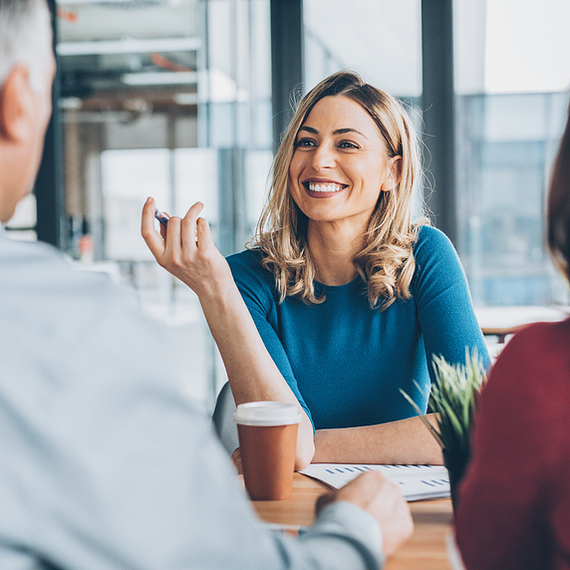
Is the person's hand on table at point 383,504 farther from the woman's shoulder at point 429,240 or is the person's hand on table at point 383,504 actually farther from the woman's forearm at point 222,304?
the woman's shoulder at point 429,240

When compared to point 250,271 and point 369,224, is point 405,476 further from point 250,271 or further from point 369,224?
point 369,224

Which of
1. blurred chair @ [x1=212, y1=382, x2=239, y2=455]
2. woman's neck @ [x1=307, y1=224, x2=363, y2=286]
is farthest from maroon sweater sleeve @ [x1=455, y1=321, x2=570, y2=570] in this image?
woman's neck @ [x1=307, y1=224, x2=363, y2=286]

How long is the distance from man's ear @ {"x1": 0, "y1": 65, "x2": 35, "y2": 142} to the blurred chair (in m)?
0.79

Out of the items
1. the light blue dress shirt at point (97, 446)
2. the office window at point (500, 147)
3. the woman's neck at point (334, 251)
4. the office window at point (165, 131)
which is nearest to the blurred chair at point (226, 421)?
the woman's neck at point (334, 251)

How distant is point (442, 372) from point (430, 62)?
9.34 ft

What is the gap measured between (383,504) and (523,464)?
0.76ft

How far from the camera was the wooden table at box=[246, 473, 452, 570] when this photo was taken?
0.69 metres

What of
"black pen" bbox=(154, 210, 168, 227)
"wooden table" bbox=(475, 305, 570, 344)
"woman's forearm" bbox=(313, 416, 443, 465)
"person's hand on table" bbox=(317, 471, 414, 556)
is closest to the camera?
"person's hand on table" bbox=(317, 471, 414, 556)

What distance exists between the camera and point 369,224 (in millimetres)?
1653

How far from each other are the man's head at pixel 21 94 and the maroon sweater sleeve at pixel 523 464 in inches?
18.3

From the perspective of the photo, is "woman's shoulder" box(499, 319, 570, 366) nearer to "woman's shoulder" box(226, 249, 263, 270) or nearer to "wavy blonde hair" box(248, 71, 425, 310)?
"wavy blonde hair" box(248, 71, 425, 310)

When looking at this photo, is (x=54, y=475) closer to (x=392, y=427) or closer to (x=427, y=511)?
(x=427, y=511)

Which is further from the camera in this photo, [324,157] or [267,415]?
[324,157]

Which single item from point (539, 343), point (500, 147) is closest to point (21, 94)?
point (539, 343)
